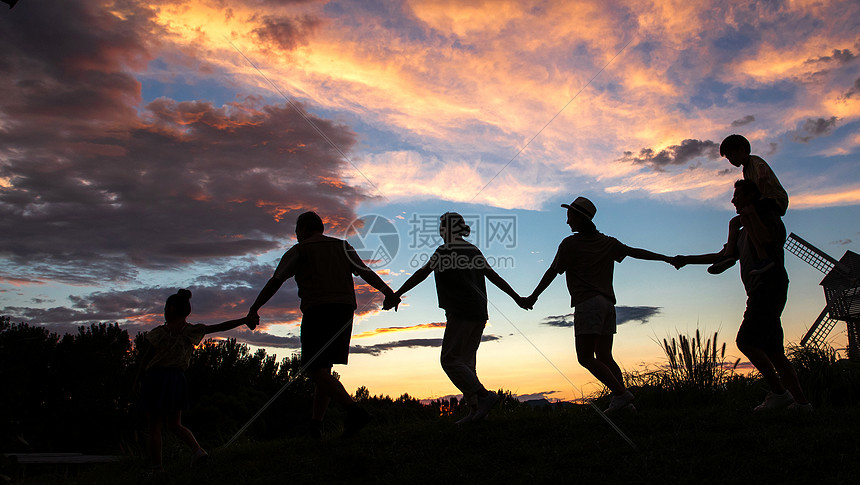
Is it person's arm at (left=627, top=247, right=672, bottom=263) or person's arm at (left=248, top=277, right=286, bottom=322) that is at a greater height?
person's arm at (left=627, top=247, right=672, bottom=263)

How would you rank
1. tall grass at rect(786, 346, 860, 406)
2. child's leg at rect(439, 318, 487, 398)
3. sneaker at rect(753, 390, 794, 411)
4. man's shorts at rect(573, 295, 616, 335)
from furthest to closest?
1. tall grass at rect(786, 346, 860, 406)
2. child's leg at rect(439, 318, 487, 398)
3. man's shorts at rect(573, 295, 616, 335)
4. sneaker at rect(753, 390, 794, 411)

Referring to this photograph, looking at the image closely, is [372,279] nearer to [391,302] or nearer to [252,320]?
[391,302]

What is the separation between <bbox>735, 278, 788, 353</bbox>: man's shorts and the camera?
19.6 feet

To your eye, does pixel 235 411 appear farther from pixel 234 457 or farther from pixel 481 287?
pixel 481 287

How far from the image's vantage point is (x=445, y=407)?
11211 mm

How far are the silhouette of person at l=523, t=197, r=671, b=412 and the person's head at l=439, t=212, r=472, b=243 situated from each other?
117 centimetres

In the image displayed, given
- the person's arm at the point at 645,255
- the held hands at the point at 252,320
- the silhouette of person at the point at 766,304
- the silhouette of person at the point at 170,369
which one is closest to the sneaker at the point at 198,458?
the silhouette of person at the point at 170,369

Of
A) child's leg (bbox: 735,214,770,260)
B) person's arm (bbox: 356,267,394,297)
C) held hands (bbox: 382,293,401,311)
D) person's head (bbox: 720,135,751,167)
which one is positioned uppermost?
person's head (bbox: 720,135,751,167)

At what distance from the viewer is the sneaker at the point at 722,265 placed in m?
6.68

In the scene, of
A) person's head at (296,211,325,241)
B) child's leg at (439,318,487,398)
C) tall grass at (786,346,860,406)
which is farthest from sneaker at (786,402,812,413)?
person's head at (296,211,325,241)

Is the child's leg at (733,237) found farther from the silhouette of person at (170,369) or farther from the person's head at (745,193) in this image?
the silhouette of person at (170,369)

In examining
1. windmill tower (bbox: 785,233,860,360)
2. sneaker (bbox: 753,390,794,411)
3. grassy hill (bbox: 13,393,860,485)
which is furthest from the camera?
windmill tower (bbox: 785,233,860,360)

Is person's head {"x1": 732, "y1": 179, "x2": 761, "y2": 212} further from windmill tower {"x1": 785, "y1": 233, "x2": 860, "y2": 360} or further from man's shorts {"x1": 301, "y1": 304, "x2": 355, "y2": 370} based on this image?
Answer: windmill tower {"x1": 785, "y1": 233, "x2": 860, "y2": 360}

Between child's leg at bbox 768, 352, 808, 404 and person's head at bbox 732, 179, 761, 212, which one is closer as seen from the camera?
child's leg at bbox 768, 352, 808, 404
